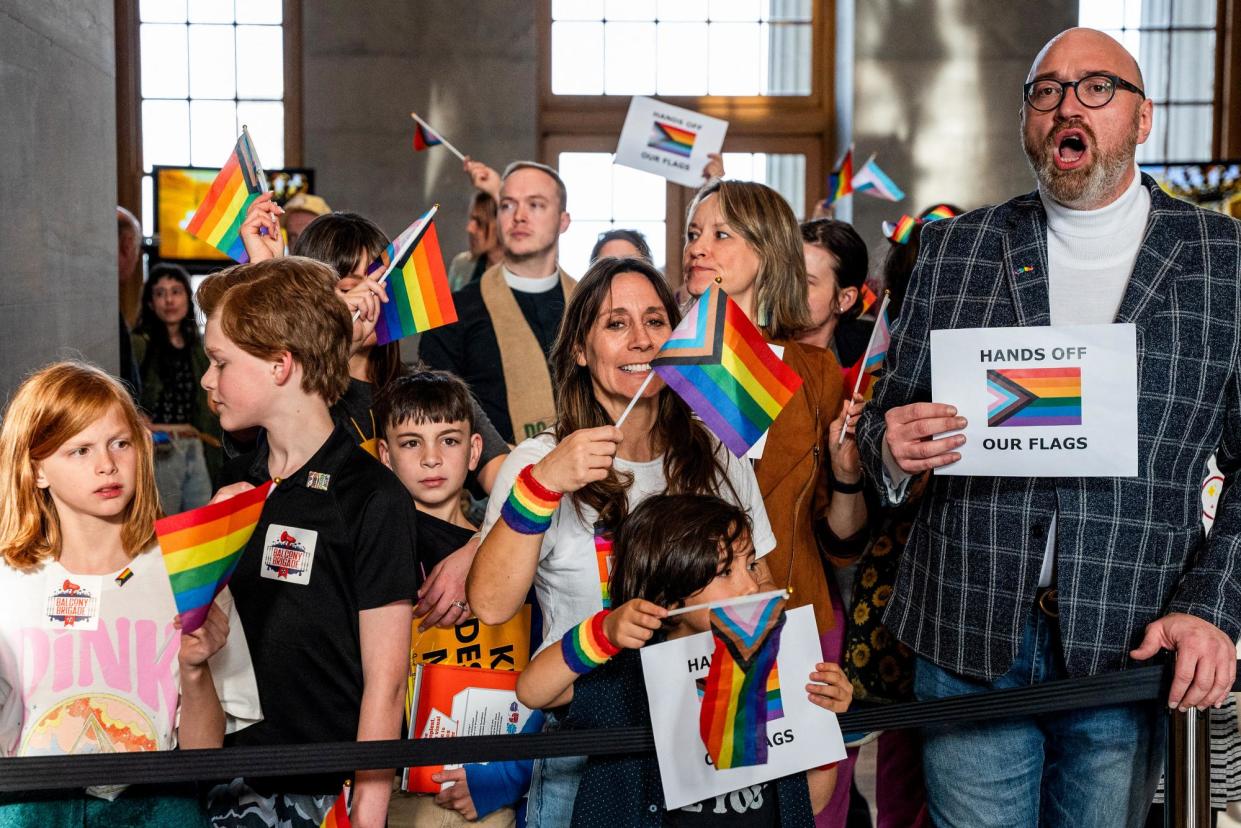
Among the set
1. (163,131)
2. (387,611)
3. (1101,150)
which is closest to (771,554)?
(387,611)

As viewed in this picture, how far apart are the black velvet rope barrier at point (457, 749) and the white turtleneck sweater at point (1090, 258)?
0.21 meters

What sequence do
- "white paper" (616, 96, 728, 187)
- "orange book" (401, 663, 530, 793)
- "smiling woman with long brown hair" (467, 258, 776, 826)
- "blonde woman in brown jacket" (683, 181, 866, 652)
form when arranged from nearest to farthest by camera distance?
"smiling woman with long brown hair" (467, 258, 776, 826) < "orange book" (401, 663, 530, 793) < "blonde woman in brown jacket" (683, 181, 866, 652) < "white paper" (616, 96, 728, 187)

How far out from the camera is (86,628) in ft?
7.25

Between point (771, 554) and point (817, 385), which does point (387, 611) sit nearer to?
point (771, 554)

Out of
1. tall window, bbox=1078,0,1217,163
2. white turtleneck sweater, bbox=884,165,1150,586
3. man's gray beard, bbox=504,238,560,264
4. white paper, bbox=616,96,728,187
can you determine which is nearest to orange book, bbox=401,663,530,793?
white turtleneck sweater, bbox=884,165,1150,586

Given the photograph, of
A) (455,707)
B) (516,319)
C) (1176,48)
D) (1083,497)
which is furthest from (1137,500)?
(1176,48)

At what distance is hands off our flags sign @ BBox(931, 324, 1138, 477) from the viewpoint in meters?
2.08

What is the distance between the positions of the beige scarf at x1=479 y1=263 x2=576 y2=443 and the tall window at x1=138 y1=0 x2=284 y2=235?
223 inches

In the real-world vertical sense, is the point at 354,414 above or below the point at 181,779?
above

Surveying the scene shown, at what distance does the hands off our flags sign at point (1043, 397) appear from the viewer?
6.81ft

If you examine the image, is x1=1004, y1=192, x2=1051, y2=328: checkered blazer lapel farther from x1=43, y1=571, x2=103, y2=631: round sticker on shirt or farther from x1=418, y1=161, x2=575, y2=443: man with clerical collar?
x1=418, y1=161, x2=575, y2=443: man with clerical collar

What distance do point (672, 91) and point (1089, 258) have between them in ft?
24.0

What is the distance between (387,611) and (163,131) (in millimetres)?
7931

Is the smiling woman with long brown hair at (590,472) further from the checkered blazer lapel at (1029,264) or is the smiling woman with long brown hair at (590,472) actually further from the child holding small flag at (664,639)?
the checkered blazer lapel at (1029,264)
